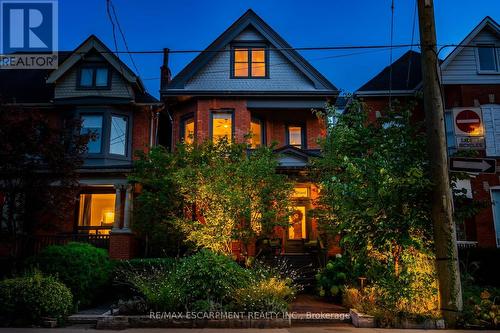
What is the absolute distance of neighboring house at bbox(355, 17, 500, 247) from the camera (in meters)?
16.8

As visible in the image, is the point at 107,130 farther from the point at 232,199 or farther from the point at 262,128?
the point at 232,199

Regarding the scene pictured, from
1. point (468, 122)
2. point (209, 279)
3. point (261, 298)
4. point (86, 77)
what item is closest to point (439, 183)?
point (468, 122)

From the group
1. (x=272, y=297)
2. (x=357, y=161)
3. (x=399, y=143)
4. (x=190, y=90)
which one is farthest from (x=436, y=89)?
(x=190, y=90)

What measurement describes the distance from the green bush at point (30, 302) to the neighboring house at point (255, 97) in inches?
356

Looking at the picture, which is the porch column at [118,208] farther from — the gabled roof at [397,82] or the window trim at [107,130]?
the gabled roof at [397,82]

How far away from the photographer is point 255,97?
18.3 m

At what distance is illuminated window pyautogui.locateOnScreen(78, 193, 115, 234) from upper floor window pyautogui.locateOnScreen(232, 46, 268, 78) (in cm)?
813

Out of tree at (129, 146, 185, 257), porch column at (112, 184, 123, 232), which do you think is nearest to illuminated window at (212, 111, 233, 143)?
tree at (129, 146, 185, 257)

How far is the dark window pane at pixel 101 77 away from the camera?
18.8 metres

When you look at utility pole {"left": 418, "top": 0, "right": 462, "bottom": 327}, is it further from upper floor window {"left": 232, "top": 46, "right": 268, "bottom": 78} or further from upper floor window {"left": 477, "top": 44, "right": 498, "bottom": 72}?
upper floor window {"left": 477, "top": 44, "right": 498, "bottom": 72}

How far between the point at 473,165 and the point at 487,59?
13.0 m

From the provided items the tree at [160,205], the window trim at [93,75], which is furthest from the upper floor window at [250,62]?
the tree at [160,205]

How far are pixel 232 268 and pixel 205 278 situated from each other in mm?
708

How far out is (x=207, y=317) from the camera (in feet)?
29.6
